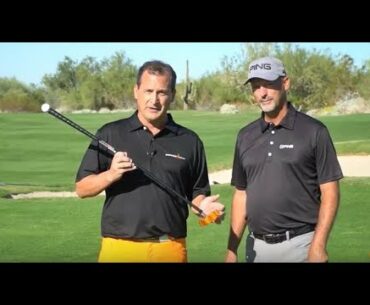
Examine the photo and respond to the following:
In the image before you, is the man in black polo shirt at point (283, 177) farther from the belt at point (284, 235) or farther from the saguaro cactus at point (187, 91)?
the saguaro cactus at point (187, 91)

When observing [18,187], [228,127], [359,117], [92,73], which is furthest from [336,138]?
[18,187]

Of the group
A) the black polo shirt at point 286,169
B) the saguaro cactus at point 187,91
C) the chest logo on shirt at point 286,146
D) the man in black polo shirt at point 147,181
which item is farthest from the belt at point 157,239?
the saguaro cactus at point 187,91

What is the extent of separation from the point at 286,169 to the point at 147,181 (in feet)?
1.79

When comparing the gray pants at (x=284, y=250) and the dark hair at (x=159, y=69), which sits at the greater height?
the dark hair at (x=159, y=69)

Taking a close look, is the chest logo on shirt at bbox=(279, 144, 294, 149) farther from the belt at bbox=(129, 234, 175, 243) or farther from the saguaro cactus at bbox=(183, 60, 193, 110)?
the saguaro cactus at bbox=(183, 60, 193, 110)

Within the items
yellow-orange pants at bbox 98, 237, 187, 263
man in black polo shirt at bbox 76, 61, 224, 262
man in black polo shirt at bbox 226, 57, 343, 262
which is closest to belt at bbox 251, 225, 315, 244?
man in black polo shirt at bbox 226, 57, 343, 262

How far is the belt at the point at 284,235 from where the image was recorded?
274 centimetres

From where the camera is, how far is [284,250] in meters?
2.77

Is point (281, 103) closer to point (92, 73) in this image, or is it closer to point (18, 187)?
point (92, 73)


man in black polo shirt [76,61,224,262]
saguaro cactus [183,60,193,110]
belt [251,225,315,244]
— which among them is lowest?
belt [251,225,315,244]

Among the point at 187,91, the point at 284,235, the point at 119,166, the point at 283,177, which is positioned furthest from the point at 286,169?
the point at 187,91

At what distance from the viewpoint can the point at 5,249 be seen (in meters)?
4.62

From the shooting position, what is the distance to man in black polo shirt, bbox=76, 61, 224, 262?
2.63 m

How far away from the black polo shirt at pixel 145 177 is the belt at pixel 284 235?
0.36m
